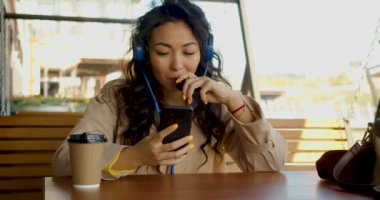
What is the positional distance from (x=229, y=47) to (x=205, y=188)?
2044 mm

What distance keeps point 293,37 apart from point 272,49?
35 centimetres

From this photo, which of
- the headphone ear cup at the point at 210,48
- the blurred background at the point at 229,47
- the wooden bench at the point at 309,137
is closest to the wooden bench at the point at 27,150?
the blurred background at the point at 229,47

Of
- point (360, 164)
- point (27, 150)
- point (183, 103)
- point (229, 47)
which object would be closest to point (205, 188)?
point (360, 164)

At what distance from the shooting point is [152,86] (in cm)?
144

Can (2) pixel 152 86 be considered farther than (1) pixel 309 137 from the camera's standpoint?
No

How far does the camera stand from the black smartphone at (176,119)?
97cm

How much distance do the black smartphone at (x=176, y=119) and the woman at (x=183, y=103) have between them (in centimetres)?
16

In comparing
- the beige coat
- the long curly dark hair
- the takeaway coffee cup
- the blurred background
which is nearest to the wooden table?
the takeaway coffee cup

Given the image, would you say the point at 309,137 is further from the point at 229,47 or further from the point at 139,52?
the point at 139,52

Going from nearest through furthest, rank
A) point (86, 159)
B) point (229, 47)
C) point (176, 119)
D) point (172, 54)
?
point (86, 159) < point (176, 119) < point (172, 54) < point (229, 47)

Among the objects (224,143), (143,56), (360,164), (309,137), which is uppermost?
(143,56)

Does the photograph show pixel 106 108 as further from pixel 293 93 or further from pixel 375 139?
pixel 293 93

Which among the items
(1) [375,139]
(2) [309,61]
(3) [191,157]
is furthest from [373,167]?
(2) [309,61]

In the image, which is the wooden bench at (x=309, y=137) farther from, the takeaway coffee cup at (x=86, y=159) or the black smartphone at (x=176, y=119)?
the takeaway coffee cup at (x=86, y=159)
